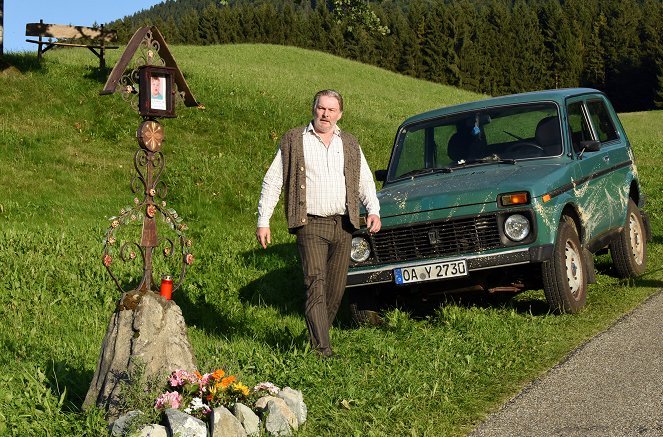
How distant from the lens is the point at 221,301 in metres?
9.89

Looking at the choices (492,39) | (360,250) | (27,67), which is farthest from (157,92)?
(492,39)

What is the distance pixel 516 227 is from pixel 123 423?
4.10 meters

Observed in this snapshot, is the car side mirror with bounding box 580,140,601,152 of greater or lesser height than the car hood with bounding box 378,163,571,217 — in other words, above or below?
above

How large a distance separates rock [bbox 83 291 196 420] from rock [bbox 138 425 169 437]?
500mm

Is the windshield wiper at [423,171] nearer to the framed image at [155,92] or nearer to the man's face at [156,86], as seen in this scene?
the framed image at [155,92]

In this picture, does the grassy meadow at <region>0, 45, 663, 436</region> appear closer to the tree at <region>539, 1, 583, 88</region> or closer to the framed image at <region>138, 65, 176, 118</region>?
the framed image at <region>138, 65, 176, 118</region>

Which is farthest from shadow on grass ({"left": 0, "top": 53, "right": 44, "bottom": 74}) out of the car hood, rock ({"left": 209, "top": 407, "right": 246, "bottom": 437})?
rock ({"left": 209, "top": 407, "right": 246, "bottom": 437})

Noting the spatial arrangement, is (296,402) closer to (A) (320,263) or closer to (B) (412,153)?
(A) (320,263)

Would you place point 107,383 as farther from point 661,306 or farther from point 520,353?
point 661,306

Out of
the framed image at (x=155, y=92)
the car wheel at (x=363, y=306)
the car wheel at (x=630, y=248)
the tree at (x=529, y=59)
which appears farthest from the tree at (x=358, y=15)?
the tree at (x=529, y=59)

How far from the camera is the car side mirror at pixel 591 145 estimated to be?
351 inches

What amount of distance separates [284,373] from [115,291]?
419cm

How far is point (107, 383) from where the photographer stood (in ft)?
16.6

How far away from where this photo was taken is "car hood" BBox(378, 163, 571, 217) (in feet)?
25.5
